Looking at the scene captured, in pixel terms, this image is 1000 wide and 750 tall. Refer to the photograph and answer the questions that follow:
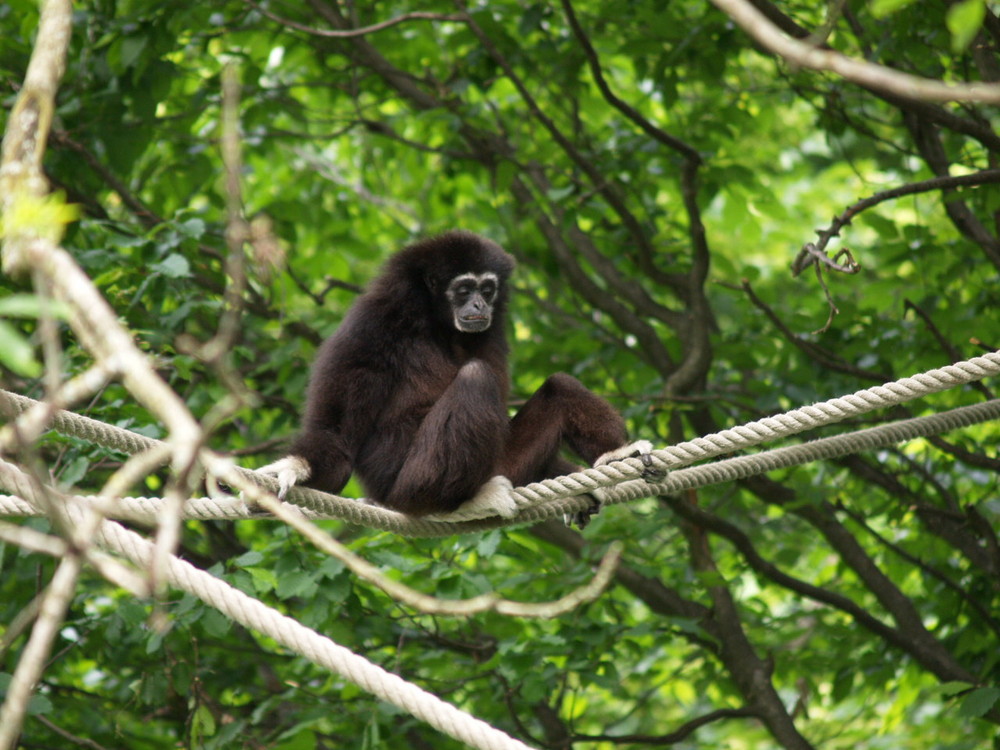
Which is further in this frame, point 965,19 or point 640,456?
point 640,456

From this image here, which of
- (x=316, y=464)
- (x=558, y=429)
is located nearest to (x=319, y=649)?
(x=316, y=464)

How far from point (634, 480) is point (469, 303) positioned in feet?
4.79

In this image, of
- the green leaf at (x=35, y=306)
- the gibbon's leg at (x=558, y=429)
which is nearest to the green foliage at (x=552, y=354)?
the gibbon's leg at (x=558, y=429)

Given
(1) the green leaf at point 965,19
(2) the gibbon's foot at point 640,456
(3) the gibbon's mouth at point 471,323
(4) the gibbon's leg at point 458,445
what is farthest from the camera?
(3) the gibbon's mouth at point 471,323

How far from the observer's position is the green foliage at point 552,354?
619cm

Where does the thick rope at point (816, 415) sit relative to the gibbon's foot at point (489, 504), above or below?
above

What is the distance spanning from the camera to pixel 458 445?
16.1 feet

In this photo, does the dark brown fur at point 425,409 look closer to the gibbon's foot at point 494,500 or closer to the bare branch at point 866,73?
the gibbon's foot at point 494,500

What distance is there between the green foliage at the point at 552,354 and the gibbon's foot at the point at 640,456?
994 millimetres

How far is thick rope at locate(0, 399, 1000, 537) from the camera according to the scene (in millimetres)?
4699

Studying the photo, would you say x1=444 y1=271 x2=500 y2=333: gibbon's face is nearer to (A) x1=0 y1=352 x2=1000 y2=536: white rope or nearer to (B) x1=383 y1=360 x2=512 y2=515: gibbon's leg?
(B) x1=383 y1=360 x2=512 y2=515: gibbon's leg

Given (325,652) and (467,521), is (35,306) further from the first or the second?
(467,521)

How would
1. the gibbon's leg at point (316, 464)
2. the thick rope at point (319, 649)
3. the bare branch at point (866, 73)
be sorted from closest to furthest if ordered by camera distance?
the bare branch at point (866, 73)
the thick rope at point (319, 649)
the gibbon's leg at point (316, 464)

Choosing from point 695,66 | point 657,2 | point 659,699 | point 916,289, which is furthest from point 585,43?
point 659,699
